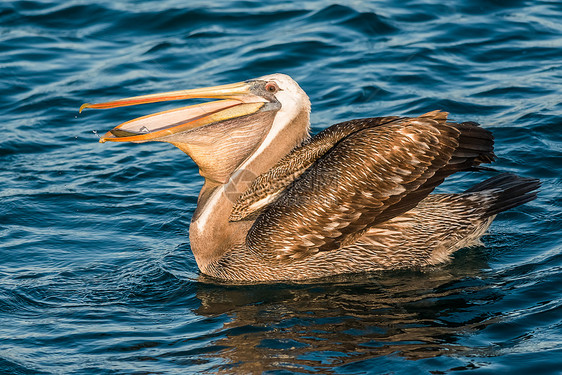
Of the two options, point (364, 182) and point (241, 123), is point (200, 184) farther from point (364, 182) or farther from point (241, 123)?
point (364, 182)

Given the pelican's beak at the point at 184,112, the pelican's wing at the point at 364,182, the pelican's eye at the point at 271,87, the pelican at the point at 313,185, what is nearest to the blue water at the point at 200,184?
the pelican at the point at 313,185

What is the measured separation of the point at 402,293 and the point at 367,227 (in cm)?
58

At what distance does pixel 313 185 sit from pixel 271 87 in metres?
0.98

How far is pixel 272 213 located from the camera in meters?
6.57

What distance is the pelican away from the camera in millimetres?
6504

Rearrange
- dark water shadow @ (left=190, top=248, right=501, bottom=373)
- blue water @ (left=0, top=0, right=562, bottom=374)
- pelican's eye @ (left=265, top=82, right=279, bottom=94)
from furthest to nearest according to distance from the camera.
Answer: pelican's eye @ (left=265, top=82, right=279, bottom=94)
blue water @ (left=0, top=0, right=562, bottom=374)
dark water shadow @ (left=190, top=248, right=501, bottom=373)

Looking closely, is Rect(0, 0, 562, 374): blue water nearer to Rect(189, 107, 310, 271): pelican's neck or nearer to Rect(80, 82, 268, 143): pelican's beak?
Rect(189, 107, 310, 271): pelican's neck

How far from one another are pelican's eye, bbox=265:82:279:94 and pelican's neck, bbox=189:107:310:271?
184 mm

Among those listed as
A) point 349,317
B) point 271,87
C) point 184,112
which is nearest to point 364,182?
point 349,317

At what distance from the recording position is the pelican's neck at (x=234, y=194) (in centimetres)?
695

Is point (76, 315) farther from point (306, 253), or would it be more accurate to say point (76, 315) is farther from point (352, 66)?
point (352, 66)

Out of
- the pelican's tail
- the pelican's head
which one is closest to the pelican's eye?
the pelican's head

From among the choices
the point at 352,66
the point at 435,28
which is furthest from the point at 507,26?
the point at 352,66

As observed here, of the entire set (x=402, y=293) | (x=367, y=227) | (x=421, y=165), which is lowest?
(x=402, y=293)
